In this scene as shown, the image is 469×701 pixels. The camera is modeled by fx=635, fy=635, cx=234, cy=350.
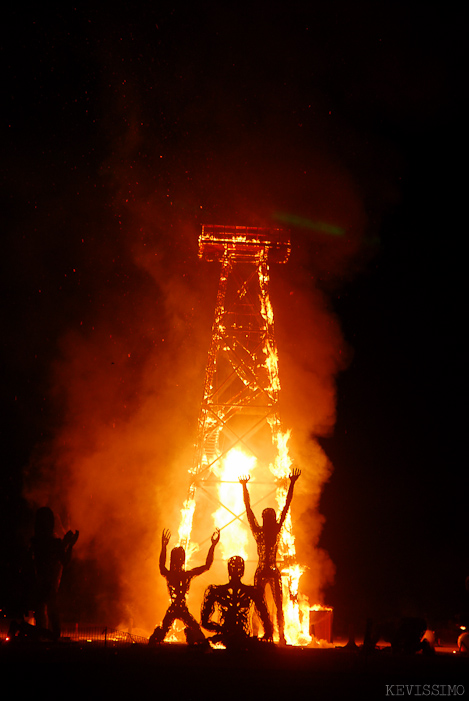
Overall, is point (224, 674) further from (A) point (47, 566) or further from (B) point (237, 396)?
(B) point (237, 396)

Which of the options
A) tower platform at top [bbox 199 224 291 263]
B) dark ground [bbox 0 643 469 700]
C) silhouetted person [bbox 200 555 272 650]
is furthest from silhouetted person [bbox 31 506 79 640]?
tower platform at top [bbox 199 224 291 263]

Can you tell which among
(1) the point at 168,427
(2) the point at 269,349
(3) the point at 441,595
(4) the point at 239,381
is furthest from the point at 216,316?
(3) the point at 441,595

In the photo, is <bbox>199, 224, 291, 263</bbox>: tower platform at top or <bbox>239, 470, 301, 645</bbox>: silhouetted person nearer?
<bbox>239, 470, 301, 645</bbox>: silhouetted person

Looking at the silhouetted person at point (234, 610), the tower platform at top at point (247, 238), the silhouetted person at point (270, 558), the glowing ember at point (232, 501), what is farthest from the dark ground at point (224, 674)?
the tower platform at top at point (247, 238)

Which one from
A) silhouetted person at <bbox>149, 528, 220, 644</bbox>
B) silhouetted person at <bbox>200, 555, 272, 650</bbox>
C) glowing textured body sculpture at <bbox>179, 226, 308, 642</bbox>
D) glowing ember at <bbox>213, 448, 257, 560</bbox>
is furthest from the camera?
glowing ember at <bbox>213, 448, 257, 560</bbox>

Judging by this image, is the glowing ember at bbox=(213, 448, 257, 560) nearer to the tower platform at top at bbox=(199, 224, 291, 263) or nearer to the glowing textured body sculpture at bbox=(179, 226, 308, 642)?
the glowing textured body sculpture at bbox=(179, 226, 308, 642)

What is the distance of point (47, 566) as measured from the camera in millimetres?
10859

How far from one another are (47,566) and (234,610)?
332 cm

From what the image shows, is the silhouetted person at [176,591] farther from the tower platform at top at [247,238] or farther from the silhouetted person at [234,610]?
the tower platform at top at [247,238]

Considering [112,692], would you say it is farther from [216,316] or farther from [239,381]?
[239,381]

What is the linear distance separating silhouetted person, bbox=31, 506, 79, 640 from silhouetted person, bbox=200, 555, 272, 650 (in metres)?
2.59

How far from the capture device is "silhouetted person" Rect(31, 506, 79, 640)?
35.2 ft

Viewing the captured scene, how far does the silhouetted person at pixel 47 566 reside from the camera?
35.2ft

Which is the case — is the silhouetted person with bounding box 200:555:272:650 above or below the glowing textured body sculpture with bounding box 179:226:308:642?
below
